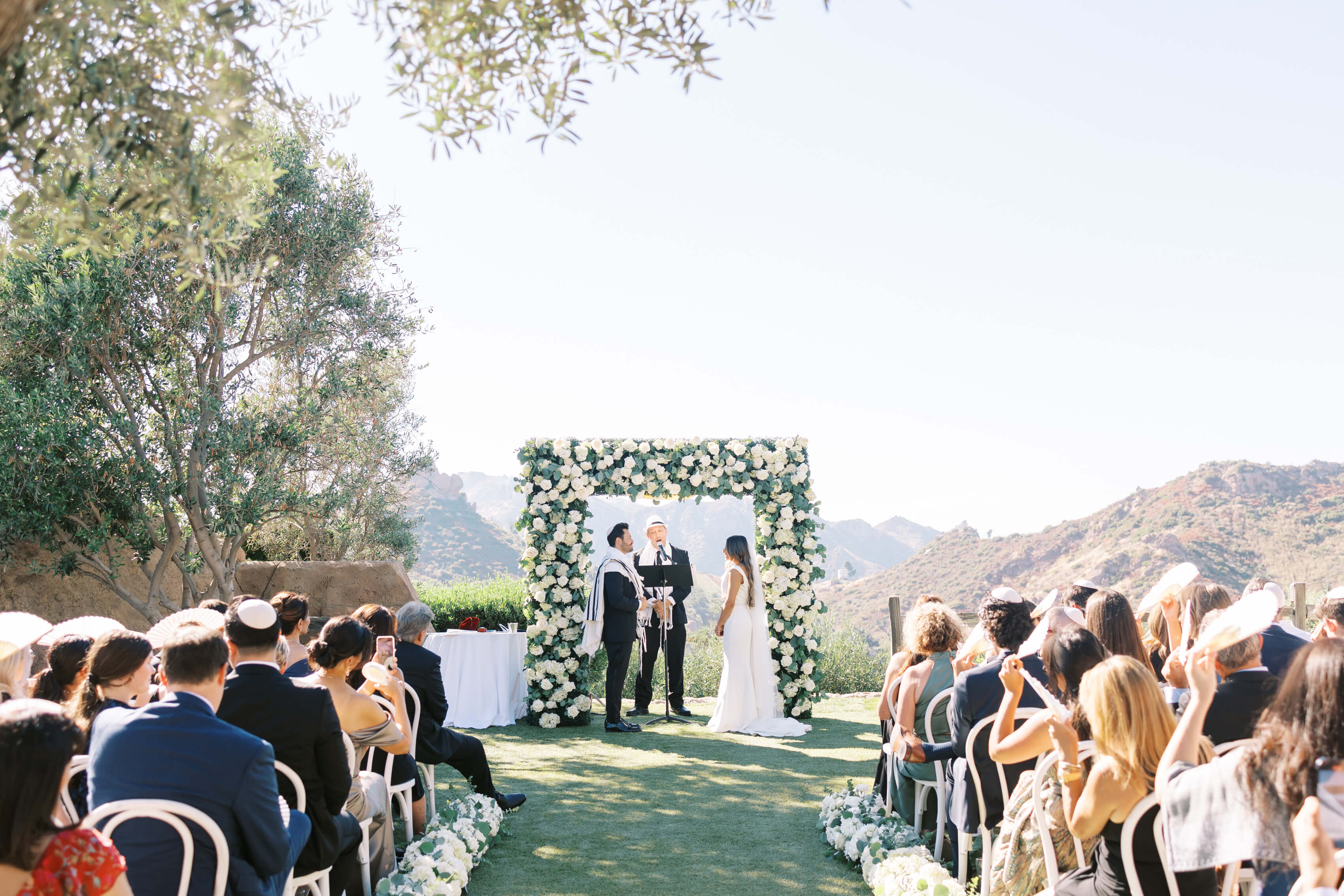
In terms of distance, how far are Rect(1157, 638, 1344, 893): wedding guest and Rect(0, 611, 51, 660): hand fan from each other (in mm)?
3664

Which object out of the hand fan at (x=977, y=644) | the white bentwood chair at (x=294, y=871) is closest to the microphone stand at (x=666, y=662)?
the hand fan at (x=977, y=644)

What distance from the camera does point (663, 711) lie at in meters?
11.5

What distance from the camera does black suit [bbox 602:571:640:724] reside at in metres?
9.87

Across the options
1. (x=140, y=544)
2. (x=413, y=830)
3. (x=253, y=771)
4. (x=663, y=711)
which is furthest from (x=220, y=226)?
(x=663, y=711)

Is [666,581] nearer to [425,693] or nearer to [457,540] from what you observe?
[425,693]

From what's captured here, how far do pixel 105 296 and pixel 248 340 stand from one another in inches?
76.3

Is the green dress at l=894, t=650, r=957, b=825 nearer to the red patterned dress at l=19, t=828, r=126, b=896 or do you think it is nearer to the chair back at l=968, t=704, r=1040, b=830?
the chair back at l=968, t=704, r=1040, b=830

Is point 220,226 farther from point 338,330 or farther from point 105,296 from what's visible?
point 338,330

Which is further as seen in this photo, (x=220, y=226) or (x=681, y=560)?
(x=681, y=560)

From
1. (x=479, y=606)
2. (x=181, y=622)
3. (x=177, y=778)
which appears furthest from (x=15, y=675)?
(x=479, y=606)

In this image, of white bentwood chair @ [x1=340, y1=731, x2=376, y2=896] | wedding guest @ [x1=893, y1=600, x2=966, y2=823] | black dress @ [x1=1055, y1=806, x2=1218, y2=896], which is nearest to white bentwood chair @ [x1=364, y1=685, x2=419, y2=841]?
white bentwood chair @ [x1=340, y1=731, x2=376, y2=896]

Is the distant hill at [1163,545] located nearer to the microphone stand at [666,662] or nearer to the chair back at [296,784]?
the microphone stand at [666,662]

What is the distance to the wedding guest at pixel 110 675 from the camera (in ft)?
10.6

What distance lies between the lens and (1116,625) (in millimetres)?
4004
